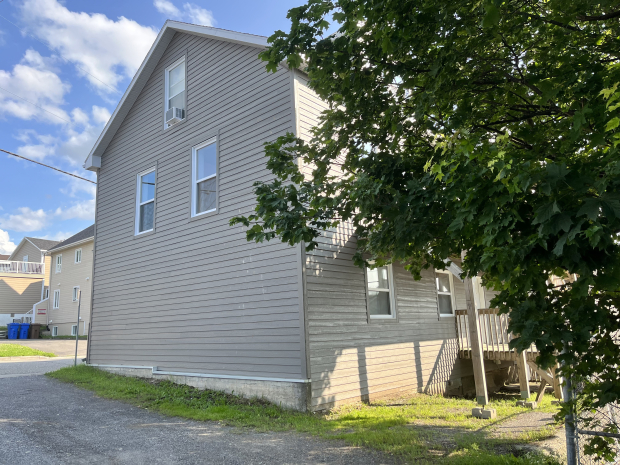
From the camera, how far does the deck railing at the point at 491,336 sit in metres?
10.4

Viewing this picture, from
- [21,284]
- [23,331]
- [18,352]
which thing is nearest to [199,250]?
[18,352]

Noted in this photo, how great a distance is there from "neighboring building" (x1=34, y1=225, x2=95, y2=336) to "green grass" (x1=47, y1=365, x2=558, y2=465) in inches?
705

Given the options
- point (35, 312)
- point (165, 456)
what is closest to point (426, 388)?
point (165, 456)

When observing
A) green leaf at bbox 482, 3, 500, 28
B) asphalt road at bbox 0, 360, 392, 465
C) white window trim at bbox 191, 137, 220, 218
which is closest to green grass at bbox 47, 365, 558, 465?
asphalt road at bbox 0, 360, 392, 465

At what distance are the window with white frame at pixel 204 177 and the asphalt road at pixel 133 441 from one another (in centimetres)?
448

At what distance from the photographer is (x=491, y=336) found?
419 inches

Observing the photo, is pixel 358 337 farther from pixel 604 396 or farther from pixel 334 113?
pixel 604 396

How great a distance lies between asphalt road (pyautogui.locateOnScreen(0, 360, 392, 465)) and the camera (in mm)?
5160

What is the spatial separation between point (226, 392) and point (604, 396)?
6991 mm

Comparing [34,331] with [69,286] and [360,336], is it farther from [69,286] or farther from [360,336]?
[360,336]

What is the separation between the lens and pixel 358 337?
8727mm

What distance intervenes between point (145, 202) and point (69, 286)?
2006cm

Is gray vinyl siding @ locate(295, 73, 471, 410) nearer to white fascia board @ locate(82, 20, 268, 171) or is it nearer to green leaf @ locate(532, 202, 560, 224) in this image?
white fascia board @ locate(82, 20, 268, 171)

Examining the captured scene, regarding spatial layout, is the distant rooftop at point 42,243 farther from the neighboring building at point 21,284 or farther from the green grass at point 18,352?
the green grass at point 18,352
